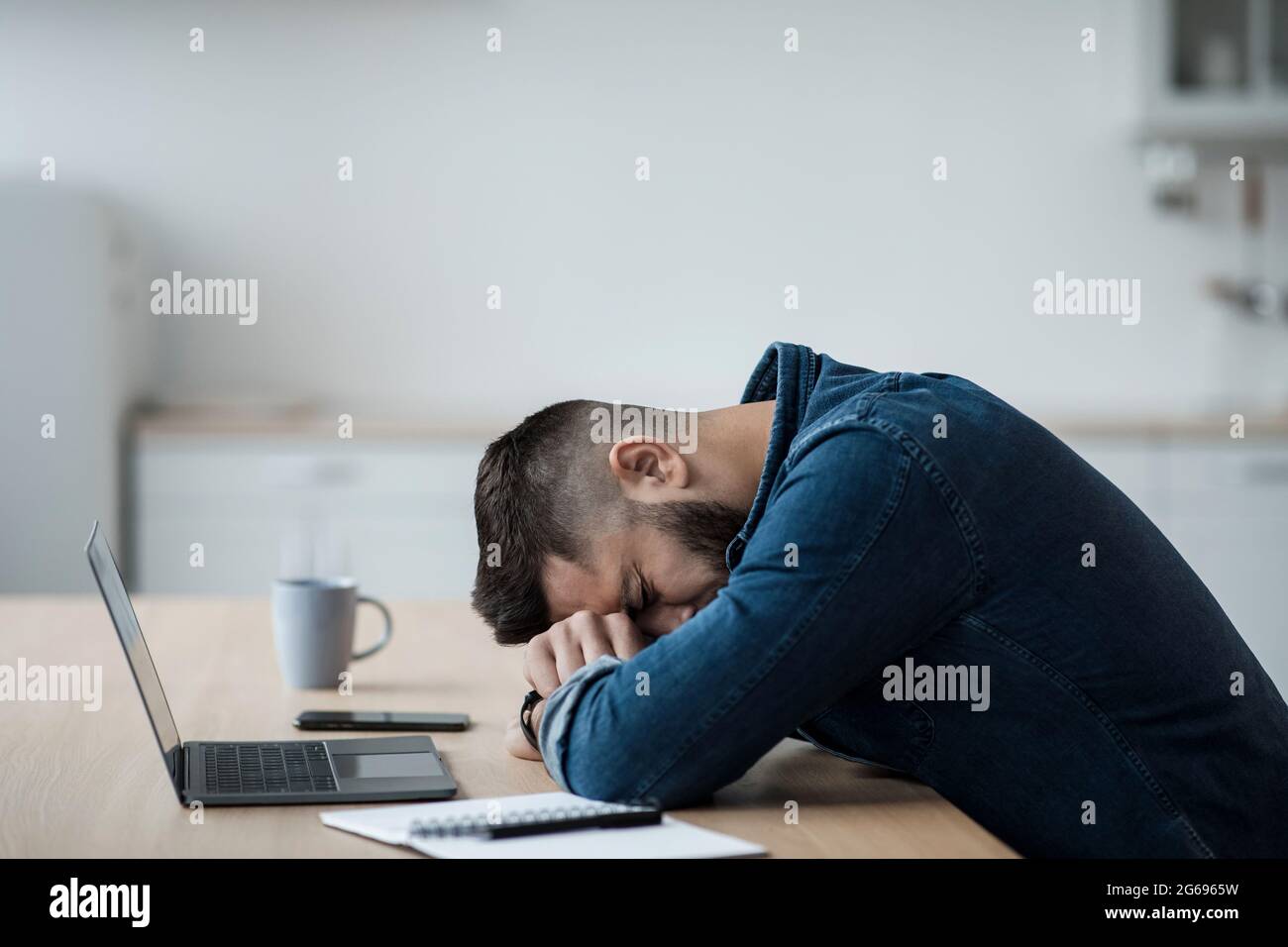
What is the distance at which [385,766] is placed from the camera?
106 centimetres

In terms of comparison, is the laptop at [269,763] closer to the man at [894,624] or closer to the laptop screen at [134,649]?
the laptop screen at [134,649]

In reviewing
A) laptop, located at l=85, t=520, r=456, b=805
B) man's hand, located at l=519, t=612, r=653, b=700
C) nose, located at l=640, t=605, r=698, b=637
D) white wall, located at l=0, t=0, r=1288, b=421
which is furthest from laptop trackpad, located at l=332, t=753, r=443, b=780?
white wall, located at l=0, t=0, r=1288, b=421

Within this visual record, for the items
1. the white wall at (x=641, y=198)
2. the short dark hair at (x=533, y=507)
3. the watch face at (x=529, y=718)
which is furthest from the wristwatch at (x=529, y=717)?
the white wall at (x=641, y=198)

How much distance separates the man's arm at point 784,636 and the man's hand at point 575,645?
10 centimetres

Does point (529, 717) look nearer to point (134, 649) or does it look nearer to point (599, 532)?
point (599, 532)

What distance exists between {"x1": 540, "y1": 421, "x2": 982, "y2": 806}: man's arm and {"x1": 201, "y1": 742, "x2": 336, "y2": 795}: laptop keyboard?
0.58 ft

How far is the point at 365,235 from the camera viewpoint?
12.6 feet

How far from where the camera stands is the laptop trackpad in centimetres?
102

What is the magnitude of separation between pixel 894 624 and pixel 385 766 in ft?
1.32

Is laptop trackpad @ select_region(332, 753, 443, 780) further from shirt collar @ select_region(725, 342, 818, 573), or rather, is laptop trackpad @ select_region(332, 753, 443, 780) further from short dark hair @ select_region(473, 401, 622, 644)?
shirt collar @ select_region(725, 342, 818, 573)

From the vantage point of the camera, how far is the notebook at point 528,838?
82cm
